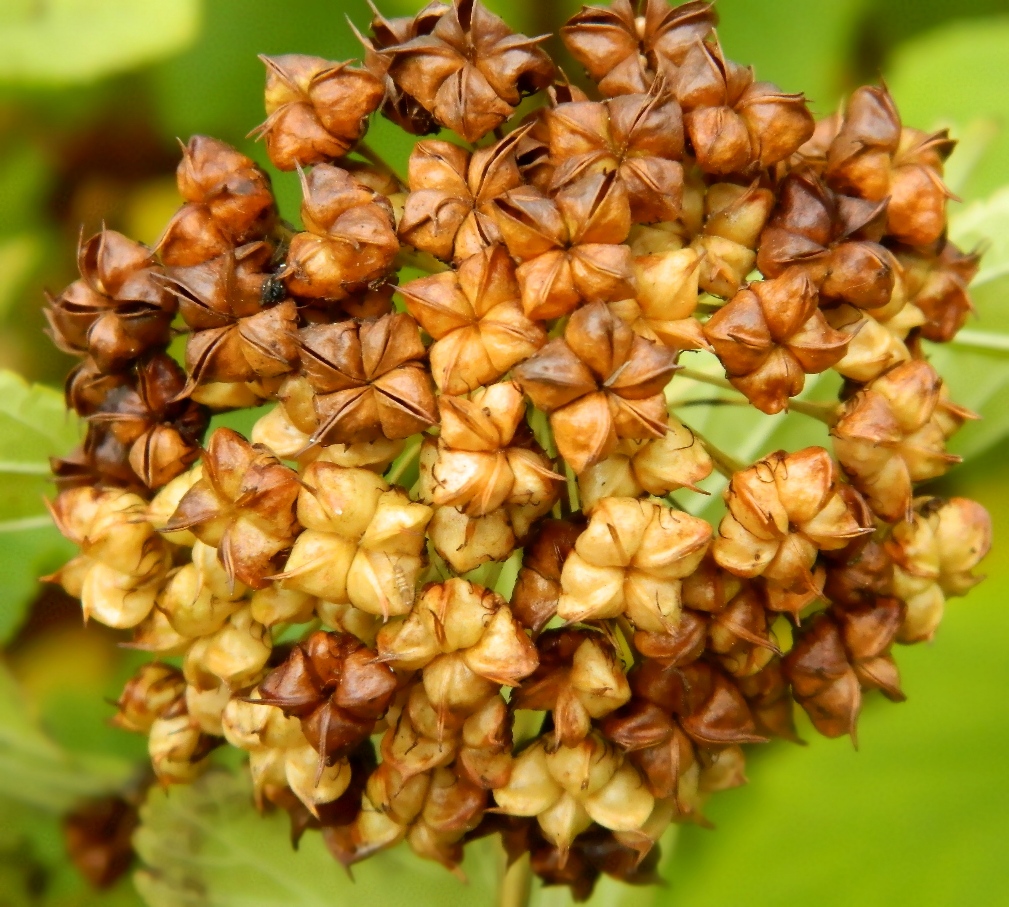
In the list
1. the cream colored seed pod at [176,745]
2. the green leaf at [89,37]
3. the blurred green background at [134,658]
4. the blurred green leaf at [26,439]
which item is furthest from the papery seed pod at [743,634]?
the green leaf at [89,37]

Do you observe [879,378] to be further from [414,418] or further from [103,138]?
[103,138]

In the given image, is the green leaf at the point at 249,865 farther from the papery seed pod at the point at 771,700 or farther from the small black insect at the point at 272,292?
the small black insect at the point at 272,292

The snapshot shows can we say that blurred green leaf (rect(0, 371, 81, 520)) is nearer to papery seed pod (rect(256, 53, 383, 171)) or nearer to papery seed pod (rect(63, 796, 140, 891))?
papery seed pod (rect(63, 796, 140, 891))

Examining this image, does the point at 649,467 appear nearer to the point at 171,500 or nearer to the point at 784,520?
the point at 784,520

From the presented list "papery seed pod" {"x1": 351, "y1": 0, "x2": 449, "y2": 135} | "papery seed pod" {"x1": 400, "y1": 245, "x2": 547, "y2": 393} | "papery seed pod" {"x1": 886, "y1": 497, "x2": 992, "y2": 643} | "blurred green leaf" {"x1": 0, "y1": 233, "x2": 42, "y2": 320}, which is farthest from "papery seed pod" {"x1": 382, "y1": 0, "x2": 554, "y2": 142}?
"blurred green leaf" {"x1": 0, "y1": 233, "x2": 42, "y2": 320}

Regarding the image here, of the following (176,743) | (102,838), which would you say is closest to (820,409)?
(176,743)

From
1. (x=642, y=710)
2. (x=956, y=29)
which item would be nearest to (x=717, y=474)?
(x=642, y=710)
